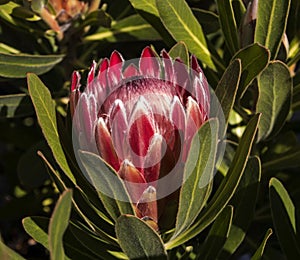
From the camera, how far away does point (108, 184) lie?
142 cm

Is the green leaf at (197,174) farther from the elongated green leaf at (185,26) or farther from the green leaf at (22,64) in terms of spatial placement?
the green leaf at (22,64)

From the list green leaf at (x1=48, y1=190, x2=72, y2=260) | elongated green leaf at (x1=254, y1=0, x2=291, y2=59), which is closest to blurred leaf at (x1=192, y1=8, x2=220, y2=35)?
elongated green leaf at (x1=254, y1=0, x2=291, y2=59)

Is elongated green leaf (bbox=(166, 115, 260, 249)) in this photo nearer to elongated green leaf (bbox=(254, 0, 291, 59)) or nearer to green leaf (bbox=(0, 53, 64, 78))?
elongated green leaf (bbox=(254, 0, 291, 59))

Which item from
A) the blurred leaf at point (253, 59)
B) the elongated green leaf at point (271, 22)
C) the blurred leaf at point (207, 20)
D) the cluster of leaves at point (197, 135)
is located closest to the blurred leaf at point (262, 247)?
the cluster of leaves at point (197, 135)

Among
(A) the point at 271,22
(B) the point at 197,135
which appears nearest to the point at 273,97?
(A) the point at 271,22

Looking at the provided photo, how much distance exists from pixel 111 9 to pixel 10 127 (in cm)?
70

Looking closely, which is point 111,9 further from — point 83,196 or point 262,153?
point 83,196

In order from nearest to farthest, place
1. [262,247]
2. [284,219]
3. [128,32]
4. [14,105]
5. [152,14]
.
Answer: [262,247]
[284,219]
[152,14]
[14,105]
[128,32]

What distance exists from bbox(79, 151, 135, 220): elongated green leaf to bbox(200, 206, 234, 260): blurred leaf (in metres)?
0.27

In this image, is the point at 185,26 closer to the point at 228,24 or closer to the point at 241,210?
the point at 228,24

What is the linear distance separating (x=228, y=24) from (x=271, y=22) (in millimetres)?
120

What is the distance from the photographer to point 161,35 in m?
2.01

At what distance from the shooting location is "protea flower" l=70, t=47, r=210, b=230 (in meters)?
1.42

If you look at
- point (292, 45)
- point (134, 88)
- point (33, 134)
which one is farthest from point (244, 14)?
point (33, 134)
